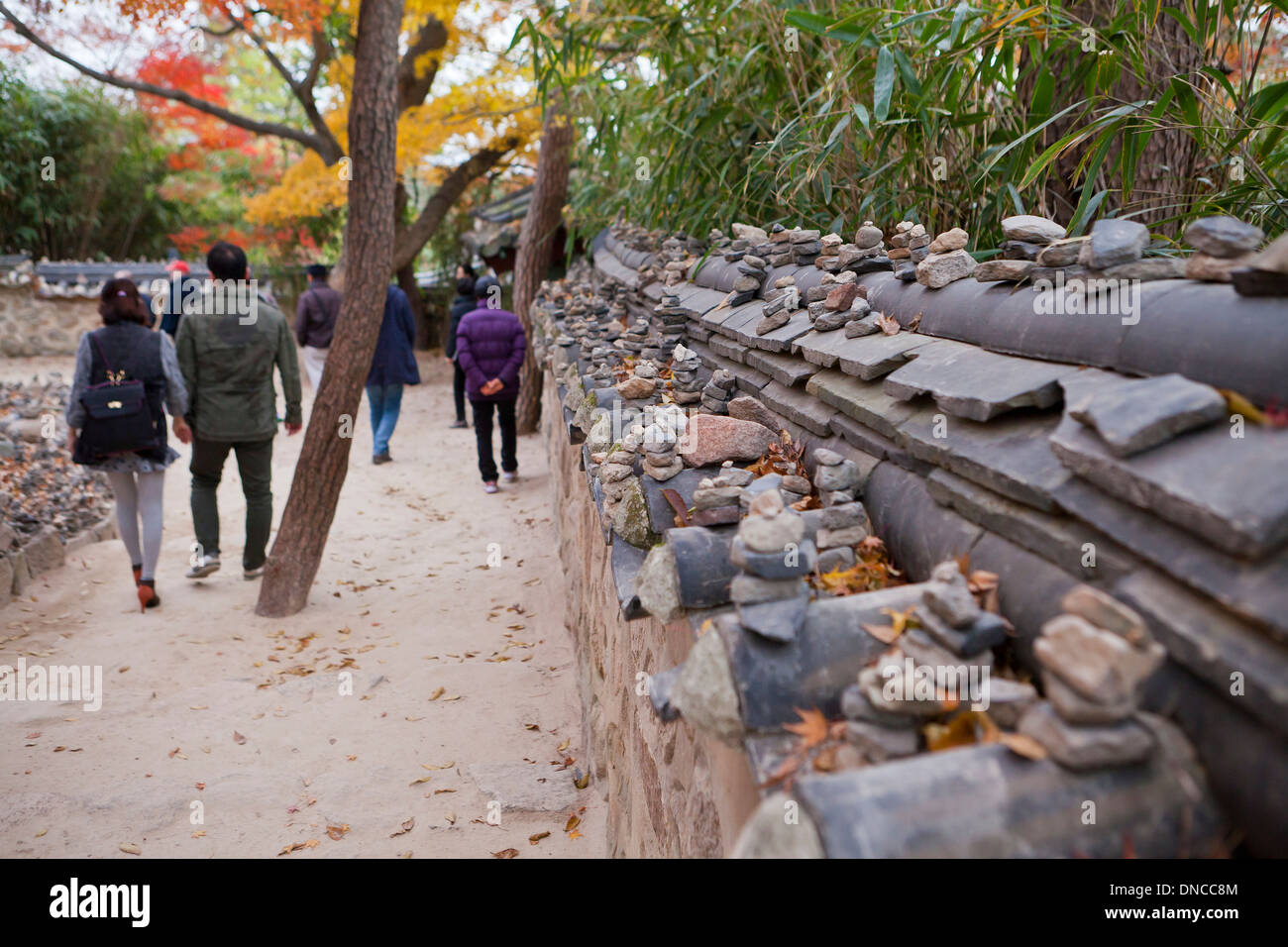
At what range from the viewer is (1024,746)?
886mm

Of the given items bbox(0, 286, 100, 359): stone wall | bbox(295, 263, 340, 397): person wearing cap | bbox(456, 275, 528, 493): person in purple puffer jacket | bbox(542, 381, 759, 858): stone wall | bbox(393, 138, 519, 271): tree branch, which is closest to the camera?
bbox(542, 381, 759, 858): stone wall

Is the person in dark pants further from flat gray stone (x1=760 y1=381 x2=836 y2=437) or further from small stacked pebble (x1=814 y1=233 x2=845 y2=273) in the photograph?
flat gray stone (x1=760 y1=381 x2=836 y2=437)

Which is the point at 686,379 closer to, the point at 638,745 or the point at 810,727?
the point at 638,745

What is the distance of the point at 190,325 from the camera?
4730mm

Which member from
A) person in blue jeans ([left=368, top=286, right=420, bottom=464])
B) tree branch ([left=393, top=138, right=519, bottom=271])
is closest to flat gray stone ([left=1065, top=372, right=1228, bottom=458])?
person in blue jeans ([left=368, top=286, right=420, bottom=464])

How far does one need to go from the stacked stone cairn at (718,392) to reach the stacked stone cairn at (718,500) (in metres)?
0.61

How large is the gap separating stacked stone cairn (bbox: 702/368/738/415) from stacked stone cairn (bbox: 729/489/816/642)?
1081 mm

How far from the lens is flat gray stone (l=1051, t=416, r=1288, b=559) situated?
2.73ft

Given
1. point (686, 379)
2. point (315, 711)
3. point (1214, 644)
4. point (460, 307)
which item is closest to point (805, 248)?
point (686, 379)

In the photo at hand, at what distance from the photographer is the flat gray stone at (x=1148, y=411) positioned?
3.29 feet

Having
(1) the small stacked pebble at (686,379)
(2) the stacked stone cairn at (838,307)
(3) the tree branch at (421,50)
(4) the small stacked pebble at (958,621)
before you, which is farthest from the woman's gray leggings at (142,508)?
(3) the tree branch at (421,50)

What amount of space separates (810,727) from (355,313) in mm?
4460

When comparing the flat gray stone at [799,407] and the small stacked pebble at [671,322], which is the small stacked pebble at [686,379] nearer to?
the flat gray stone at [799,407]
